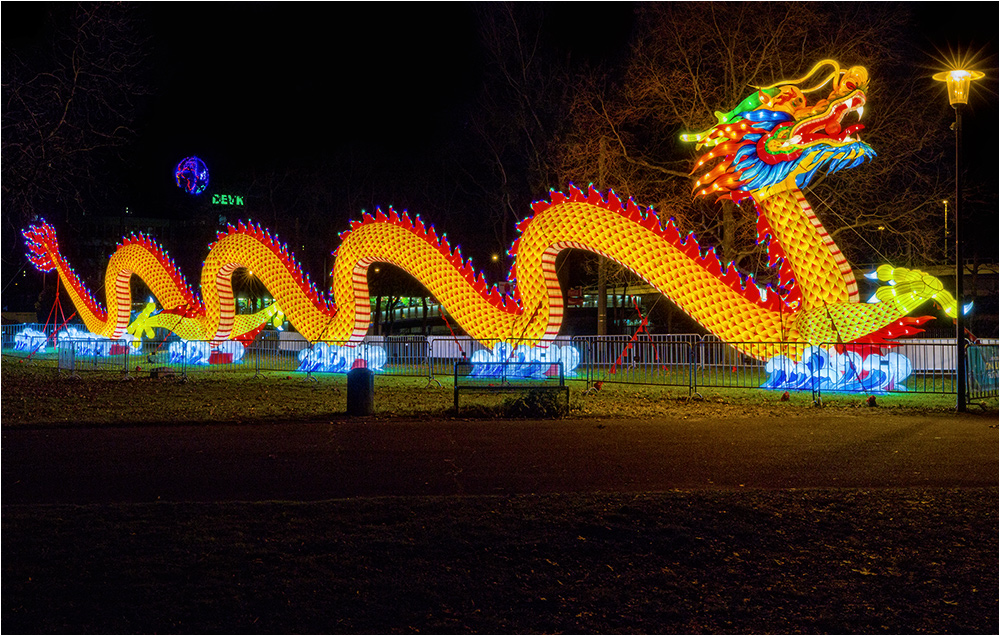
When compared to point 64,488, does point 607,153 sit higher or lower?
higher

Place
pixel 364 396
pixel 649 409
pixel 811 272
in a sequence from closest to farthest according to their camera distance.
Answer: pixel 364 396
pixel 649 409
pixel 811 272

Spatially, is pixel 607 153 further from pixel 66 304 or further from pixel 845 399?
pixel 66 304

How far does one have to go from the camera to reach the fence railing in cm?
1512

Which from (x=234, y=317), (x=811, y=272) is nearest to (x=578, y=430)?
(x=811, y=272)

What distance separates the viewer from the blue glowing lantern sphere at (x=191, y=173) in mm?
39344

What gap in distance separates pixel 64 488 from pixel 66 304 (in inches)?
2088

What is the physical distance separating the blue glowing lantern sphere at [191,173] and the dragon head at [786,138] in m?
28.8

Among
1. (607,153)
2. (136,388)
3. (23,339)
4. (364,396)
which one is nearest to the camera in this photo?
(364,396)

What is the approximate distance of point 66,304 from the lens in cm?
5475

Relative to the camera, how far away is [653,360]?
59.4 ft

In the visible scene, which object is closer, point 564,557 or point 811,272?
point 564,557

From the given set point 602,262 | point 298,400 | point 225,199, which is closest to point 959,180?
point 298,400

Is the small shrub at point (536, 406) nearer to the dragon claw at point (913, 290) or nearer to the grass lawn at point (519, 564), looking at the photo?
the grass lawn at point (519, 564)

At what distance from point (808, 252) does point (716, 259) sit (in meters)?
1.85
